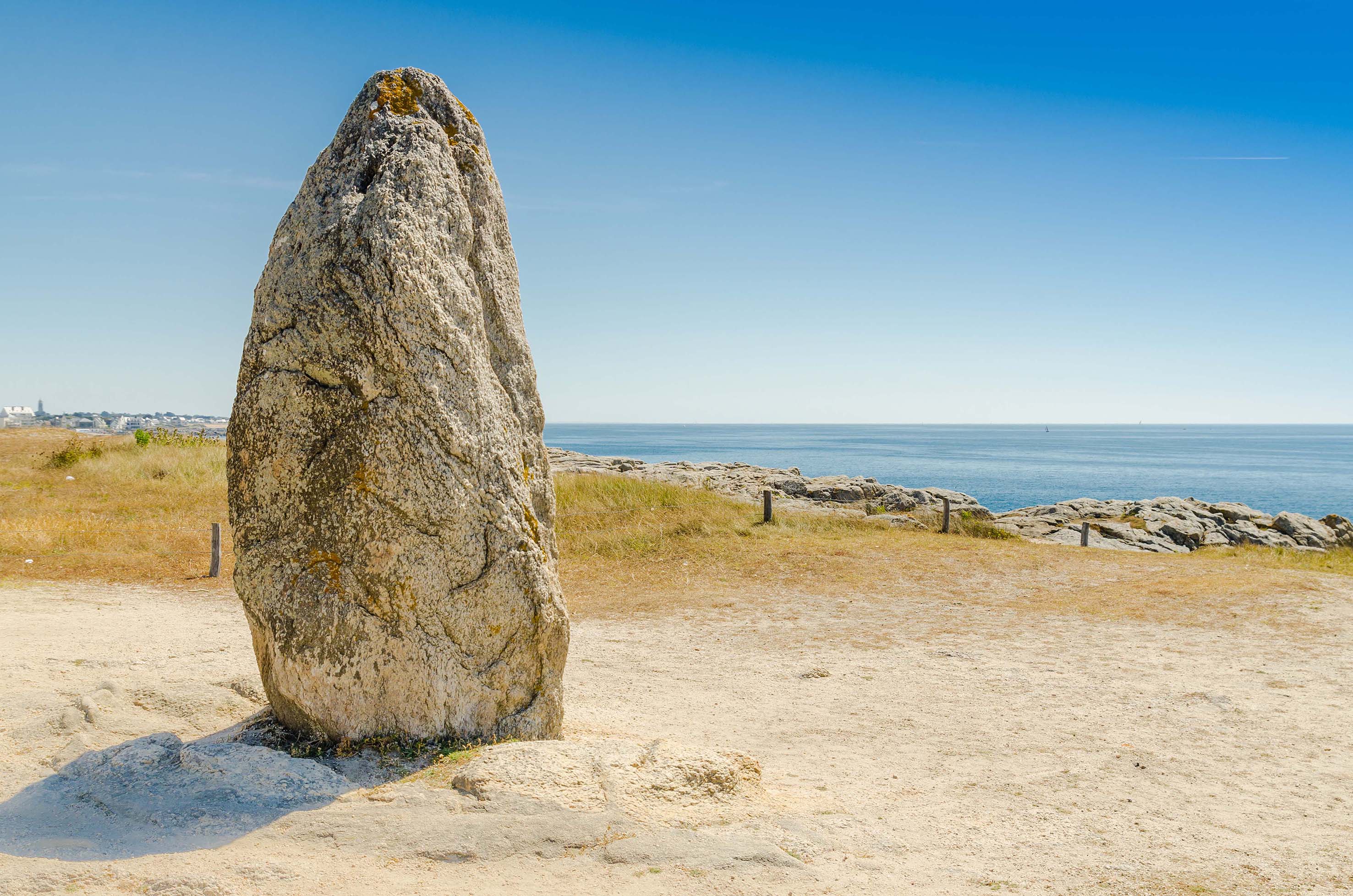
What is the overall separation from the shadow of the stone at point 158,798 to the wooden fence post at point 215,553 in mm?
8644

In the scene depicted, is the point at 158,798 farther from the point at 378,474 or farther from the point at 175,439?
the point at 175,439

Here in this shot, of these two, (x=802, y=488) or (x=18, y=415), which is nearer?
(x=802, y=488)

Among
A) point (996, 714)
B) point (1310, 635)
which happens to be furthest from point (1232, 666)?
point (996, 714)

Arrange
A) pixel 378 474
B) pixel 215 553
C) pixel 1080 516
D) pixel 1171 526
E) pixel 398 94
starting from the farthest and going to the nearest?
pixel 1080 516 < pixel 1171 526 < pixel 215 553 < pixel 398 94 < pixel 378 474

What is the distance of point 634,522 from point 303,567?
1258 cm

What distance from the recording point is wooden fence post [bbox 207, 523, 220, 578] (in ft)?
41.3

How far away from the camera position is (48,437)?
108 ft

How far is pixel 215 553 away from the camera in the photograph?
12.7 m

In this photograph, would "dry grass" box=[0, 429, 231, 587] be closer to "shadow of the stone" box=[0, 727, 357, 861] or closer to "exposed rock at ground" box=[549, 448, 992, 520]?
"shadow of the stone" box=[0, 727, 357, 861]

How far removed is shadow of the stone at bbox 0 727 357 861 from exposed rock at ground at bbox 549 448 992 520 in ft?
58.7

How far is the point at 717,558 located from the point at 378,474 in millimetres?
10806

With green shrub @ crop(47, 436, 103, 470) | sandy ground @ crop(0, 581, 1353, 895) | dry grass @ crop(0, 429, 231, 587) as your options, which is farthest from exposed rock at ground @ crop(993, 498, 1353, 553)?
green shrub @ crop(47, 436, 103, 470)

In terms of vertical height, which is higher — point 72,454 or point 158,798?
point 72,454

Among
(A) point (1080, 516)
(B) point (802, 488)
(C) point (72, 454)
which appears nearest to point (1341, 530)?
(A) point (1080, 516)
